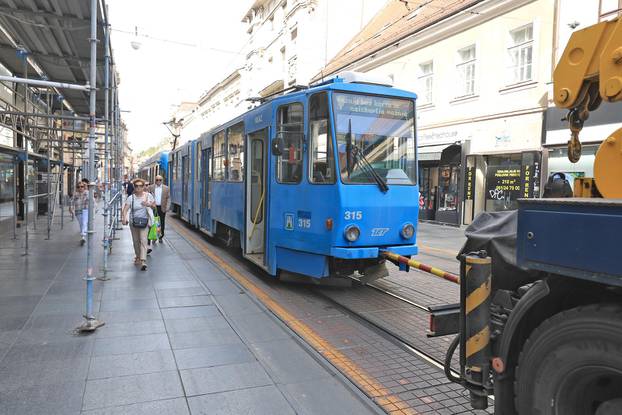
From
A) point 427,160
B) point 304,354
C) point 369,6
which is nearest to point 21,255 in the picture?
point 304,354

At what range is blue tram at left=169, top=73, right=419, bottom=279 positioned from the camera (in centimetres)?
657

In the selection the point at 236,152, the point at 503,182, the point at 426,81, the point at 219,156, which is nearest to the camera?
the point at 236,152

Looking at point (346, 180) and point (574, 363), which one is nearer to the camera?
point (574, 363)

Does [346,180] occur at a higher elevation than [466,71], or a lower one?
lower

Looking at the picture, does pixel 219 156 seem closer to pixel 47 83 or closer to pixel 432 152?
pixel 47 83

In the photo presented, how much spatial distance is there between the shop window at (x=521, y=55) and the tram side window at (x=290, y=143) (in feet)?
35.8

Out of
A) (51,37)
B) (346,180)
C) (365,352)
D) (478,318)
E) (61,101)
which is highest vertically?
(51,37)

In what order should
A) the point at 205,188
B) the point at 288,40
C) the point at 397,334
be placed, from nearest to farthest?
1. the point at 397,334
2. the point at 205,188
3. the point at 288,40

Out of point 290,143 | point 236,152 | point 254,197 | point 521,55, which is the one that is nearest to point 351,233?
point 290,143

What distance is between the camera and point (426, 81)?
789 inches

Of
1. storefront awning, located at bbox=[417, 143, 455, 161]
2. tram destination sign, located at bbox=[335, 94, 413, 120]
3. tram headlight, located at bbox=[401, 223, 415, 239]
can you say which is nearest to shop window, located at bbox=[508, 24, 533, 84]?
storefront awning, located at bbox=[417, 143, 455, 161]

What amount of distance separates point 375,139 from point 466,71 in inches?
500

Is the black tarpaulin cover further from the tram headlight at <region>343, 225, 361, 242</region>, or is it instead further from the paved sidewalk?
the tram headlight at <region>343, 225, 361, 242</region>

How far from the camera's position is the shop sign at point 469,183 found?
17594 mm
